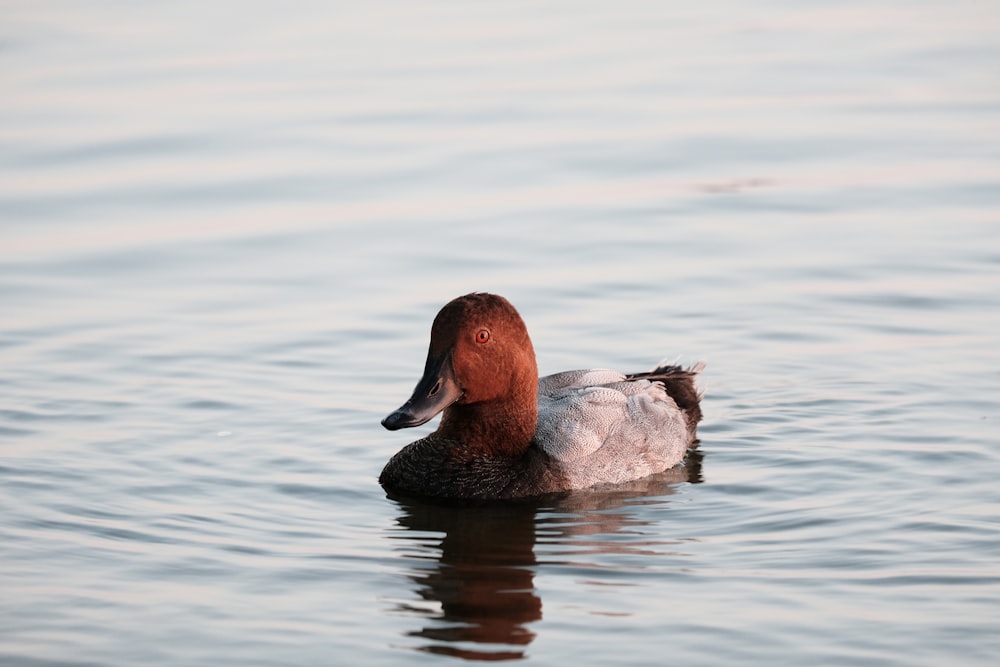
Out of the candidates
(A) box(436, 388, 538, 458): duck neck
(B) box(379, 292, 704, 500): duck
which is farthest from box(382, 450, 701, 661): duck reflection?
(A) box(436, 388, 538, 458): duck neck

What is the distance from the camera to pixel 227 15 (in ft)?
77.8

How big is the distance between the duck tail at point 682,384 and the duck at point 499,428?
540 mm

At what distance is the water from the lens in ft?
27.9

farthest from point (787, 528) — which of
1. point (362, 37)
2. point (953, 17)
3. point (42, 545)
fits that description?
point (953, 17)

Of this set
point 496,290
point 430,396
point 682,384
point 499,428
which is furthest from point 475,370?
point 496,290

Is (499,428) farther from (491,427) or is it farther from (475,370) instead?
(475,370)

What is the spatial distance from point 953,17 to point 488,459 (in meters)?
16.0

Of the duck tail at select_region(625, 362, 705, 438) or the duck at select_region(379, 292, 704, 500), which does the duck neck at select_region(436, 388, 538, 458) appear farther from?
the duck tail at select_region(625, 362, 705, 438)

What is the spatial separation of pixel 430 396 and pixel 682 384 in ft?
7.79

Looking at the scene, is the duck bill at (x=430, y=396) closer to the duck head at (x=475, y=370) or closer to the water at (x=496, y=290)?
the duck head at (x=475, y=370)

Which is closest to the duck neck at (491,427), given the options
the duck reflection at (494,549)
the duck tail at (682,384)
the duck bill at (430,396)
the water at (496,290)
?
the duck bill at (430,396)

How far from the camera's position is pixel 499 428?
10.6 m

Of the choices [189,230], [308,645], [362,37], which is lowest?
[308,645]

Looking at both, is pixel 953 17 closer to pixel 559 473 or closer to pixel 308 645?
pixel 559 473
